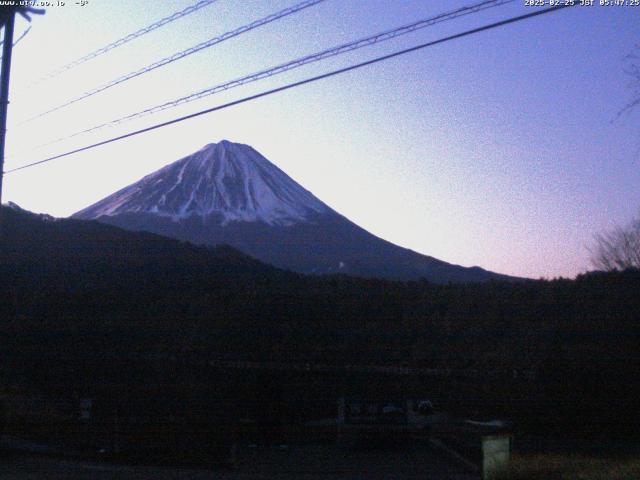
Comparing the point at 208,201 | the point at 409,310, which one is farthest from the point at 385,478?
the point at 208,201

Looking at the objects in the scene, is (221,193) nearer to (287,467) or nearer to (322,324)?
(322,324)

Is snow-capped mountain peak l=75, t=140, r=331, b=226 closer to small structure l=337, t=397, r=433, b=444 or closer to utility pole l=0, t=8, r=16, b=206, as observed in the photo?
small structure l=337, t=397, r=433, b=444


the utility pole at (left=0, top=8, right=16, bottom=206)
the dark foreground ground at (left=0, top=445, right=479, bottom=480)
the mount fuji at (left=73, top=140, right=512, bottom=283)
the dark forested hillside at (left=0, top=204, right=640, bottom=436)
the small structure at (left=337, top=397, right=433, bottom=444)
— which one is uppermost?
the mount fuji at (left=73, top=140, right=512, bottom=283)

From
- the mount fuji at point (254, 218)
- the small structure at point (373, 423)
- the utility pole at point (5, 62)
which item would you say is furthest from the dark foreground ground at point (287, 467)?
the mount fuji at point (254, 218)

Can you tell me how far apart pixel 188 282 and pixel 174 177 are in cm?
4095

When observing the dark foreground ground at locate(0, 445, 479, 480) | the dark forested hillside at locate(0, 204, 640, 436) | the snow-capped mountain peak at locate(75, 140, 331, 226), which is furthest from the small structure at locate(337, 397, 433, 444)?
the snow-capped mountain peak at locate(75, 140, 331, 226)

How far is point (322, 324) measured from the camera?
27500mm

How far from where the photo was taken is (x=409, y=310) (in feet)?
90.8

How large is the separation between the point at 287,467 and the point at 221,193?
54.8 m

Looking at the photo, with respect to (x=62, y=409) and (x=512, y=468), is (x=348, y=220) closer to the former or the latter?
(x=62, y=409)

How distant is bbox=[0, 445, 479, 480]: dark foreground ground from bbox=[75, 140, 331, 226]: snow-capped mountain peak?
43686 millimetres

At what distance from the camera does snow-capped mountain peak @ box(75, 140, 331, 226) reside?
6372cm

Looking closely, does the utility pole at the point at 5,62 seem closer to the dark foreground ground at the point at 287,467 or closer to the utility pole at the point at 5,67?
the utility pole at the point at 5,67

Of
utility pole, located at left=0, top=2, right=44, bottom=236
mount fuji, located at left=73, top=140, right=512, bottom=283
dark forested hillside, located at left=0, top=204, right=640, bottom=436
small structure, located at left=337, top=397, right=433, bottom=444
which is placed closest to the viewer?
utility pole, located at left=0, top=2, right=44, bottom=236
